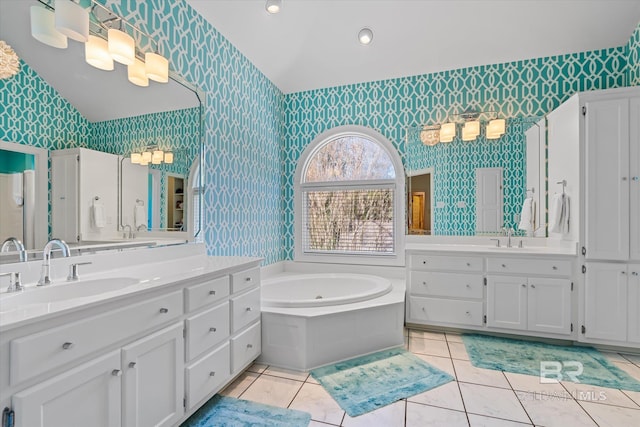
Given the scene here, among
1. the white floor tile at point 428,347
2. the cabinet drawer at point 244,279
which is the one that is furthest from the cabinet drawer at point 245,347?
the white floor tile at point 428,347

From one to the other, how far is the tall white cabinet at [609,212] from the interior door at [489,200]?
2.51 feet

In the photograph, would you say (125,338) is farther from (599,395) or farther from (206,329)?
(599,395)

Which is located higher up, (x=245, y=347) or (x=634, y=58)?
(x=634, y=58)

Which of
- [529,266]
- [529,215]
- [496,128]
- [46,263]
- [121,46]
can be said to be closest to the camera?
[46,263]

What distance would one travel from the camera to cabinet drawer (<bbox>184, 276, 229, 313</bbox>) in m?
1.71

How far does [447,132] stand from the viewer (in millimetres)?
3566

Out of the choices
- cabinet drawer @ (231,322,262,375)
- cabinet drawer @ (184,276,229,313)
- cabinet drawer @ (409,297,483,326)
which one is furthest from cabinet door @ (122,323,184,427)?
cabinet drawer @ (409,297,483,326)

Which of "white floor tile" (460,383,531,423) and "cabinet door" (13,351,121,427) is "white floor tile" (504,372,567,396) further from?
"cabinet door" (13,351,121,427)

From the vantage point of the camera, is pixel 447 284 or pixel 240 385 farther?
pixel 447 284

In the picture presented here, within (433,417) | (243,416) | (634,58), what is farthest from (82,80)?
(634,58)

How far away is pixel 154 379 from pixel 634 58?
4490mm

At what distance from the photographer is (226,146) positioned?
2979 mm

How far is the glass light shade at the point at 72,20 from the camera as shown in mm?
1600

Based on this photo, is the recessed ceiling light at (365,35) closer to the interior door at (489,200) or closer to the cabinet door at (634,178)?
the interior door at (489,200)
